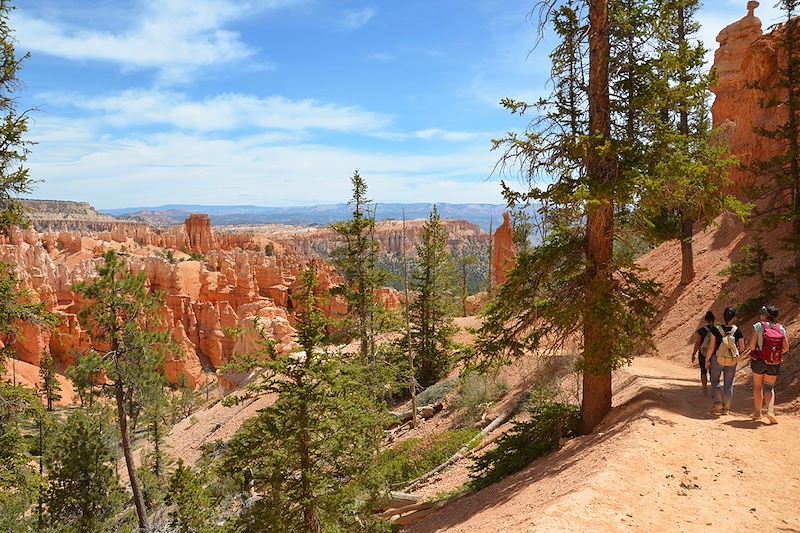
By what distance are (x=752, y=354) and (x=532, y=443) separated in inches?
171

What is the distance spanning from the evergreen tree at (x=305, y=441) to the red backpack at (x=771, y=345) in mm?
6994

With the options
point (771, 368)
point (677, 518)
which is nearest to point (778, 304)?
point (771, 368)

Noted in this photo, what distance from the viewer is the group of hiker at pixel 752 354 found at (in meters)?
8.37

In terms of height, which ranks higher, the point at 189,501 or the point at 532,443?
the point at 532,443

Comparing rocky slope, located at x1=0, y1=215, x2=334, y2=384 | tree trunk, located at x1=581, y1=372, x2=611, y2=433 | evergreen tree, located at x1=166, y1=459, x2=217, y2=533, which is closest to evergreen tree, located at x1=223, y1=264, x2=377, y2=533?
tree trunk, located at x1=581, y1=372, x2=611, y2=433

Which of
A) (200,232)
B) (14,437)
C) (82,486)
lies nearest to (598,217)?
(14,437)

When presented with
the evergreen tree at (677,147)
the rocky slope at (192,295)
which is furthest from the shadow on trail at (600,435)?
the rocky slope at (192,295)

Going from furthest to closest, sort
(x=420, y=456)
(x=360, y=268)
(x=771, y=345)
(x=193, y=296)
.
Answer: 1. (x=193, y=296)
2. (x=360, y=268)
3. (x=420, y=456)
4. (x=771, y=345)

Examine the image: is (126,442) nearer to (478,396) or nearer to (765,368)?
(478,396)

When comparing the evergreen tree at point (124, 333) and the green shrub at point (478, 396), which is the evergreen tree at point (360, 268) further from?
the evergreen tree at point (124, 333)

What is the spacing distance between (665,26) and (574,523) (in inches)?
313

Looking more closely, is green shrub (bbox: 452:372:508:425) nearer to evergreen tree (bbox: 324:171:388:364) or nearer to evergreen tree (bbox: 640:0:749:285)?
evergreen tree (bbox: 324:171:388:364)

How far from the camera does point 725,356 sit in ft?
29.2

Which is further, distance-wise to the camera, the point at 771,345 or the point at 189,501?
the point at 189,501
